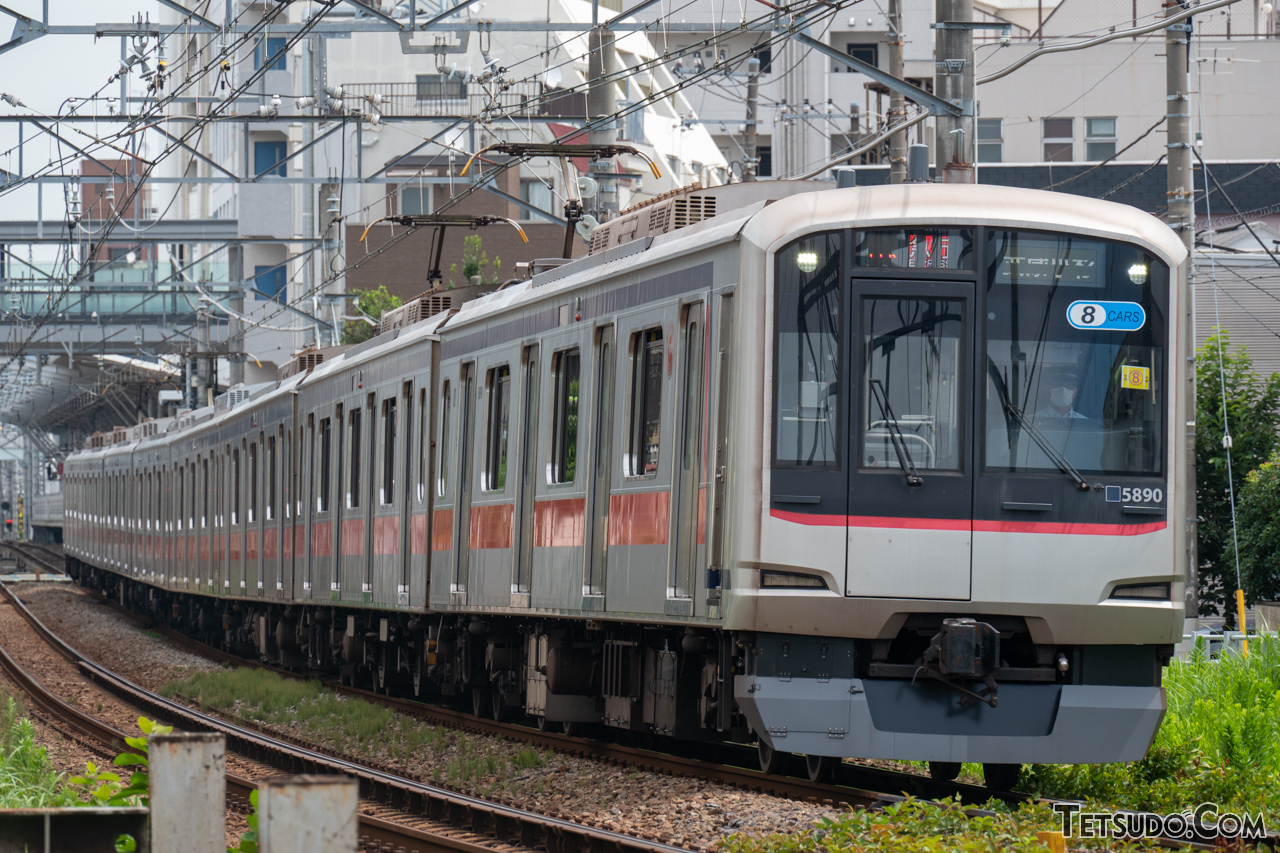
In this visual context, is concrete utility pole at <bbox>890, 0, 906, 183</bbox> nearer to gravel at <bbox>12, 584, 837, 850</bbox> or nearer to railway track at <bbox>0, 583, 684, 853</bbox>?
gravel at <bbox>12, 584, 837, 850</bbox>

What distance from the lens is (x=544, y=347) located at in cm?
1253

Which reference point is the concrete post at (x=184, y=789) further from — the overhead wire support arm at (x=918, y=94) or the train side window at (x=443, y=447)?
the train side window at (x=443, y=447)

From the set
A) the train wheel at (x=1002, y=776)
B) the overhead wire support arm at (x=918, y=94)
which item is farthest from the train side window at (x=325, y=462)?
the train wheel at (x=1002, y=776)

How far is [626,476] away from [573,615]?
1251 millimetres

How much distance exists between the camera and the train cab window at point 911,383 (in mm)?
9172

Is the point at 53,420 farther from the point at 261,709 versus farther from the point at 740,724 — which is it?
the point at 740,724

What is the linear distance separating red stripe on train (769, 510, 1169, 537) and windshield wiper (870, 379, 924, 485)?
211 millimetres

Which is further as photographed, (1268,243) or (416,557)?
(1268,243)

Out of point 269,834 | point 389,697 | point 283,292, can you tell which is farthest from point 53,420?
point 269,834

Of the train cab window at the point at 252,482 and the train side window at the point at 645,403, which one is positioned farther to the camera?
the train cab window at the point at 252,482

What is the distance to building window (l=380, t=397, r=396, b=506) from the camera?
650 inches

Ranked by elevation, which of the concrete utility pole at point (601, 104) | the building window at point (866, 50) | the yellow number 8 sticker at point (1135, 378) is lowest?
the yellow number 8 sticker at point (1135, 378)

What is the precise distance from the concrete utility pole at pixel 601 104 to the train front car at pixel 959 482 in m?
7.81

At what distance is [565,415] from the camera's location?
12047 mm
